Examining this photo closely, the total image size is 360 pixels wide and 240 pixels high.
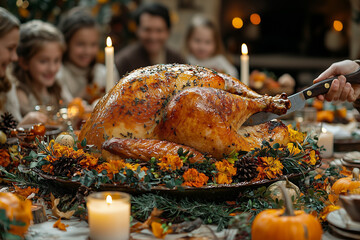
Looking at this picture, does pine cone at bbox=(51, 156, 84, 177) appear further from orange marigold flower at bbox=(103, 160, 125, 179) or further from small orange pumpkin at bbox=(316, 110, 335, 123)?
small orange pumpkin at bbox=(316, 110, 335, 123)

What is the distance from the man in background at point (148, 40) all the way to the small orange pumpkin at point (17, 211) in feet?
12.5

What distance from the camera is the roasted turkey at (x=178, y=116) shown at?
5.27 feet

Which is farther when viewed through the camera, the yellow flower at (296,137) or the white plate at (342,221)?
the yellow flower at (296,137)

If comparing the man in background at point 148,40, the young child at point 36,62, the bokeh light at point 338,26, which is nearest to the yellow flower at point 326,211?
the young child at point 36,62

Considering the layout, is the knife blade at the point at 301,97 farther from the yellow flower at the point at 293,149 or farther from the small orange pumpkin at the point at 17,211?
the small orange pumpkin at the point at 17,211

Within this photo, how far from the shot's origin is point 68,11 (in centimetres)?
464

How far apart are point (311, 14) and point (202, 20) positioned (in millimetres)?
3338

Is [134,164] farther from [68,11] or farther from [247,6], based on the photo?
[247,6]

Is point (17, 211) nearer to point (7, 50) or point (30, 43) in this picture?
point (7, 50)

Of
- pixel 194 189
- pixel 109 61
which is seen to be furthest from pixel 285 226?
pixel 109 61

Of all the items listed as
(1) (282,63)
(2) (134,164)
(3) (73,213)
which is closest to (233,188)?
(2) (134,164)

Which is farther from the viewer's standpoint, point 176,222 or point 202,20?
point 202,20

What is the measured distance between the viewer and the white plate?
1.21 m

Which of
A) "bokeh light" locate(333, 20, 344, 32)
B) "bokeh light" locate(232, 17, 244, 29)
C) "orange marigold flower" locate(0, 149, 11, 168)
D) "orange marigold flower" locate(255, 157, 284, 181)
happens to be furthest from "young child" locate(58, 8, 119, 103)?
"bokeh light" locate(333, 20, 344, 32)
